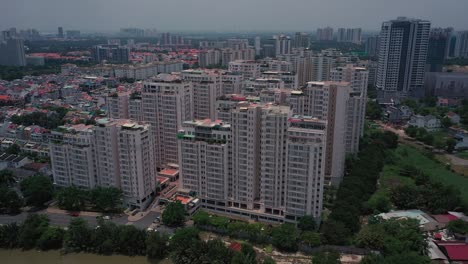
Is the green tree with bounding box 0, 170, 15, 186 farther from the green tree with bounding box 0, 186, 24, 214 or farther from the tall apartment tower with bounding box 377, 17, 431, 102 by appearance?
the tall apartment tower with bounding box 377, 17, 431, 102

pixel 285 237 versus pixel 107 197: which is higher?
pixel 107 197

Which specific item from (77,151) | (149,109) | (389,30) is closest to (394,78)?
(389,30)

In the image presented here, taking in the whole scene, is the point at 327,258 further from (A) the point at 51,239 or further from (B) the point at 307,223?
(A) the point at 51,239

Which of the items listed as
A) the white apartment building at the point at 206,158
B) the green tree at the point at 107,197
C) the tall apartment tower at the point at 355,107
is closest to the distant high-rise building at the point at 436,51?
the tall apartment tower at the point at 355,107

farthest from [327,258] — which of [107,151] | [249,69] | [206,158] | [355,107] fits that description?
[249,69]

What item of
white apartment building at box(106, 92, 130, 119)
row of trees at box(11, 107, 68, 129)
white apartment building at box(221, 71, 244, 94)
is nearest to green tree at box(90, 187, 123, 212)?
white apartment building at box(106, 92, 130, 119)

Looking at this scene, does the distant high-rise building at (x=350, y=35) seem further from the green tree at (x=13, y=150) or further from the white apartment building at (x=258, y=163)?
the green tree at (x=13, y=150)
